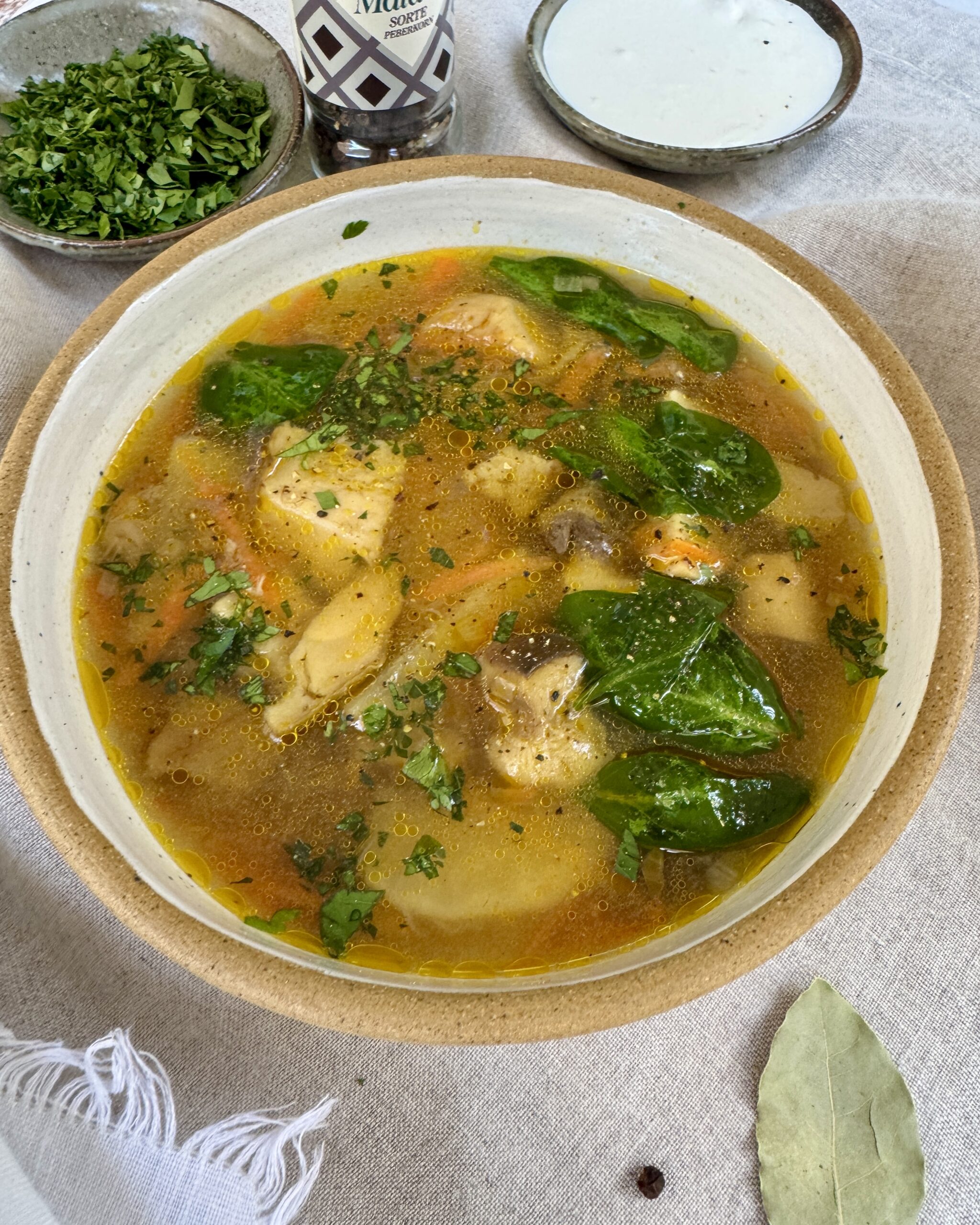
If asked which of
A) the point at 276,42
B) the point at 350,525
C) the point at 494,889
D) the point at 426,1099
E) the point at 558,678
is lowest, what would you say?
the point at 426,1099

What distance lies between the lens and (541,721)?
1722mm

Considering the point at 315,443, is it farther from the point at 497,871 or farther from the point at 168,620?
the point at 497,871

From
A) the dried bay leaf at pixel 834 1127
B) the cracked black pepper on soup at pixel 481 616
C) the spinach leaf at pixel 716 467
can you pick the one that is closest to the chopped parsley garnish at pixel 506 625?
the cracked black pepper on soup at pixel 481 616

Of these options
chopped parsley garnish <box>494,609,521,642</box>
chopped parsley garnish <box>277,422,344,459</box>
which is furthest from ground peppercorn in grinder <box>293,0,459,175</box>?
chopped parsley garnish <box>494,609,521,642</box>

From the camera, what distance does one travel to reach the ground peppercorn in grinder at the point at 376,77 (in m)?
2.22

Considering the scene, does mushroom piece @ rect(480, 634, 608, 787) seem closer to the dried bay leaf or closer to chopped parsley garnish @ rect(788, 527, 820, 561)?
chopped parsley garnish @ rect(788, 527, 820, 561)

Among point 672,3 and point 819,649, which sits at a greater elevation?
point 672,3

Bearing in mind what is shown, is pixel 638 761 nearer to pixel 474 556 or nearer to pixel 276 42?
pixel 474 556

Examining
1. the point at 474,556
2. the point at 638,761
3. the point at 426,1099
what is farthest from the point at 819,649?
the point at 426,1099

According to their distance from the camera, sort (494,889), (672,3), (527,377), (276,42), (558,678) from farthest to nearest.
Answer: (672,3) → (276,42) → (527,377) → (558,678) → (494,889)

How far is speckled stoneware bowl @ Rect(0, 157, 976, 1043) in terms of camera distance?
4.64ft

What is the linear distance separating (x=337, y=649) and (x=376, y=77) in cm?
149

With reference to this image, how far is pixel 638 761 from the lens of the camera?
5.49 ft

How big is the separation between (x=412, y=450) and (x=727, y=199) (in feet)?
4.70
